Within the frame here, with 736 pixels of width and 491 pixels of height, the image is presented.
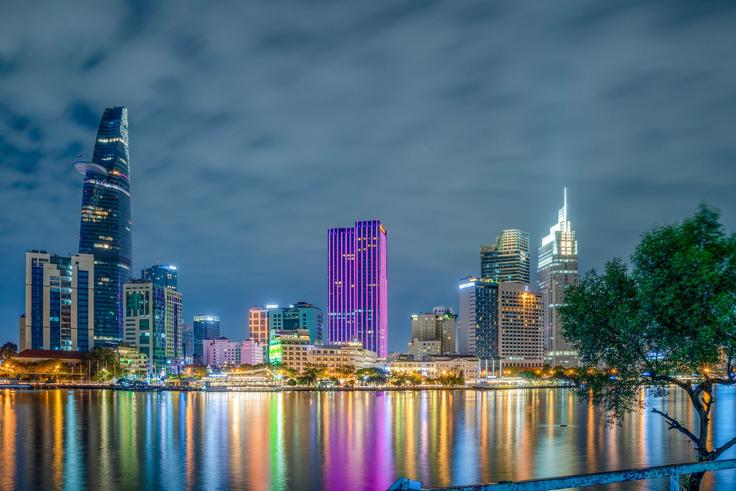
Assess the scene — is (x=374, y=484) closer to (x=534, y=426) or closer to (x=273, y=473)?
(x=273, y=473)

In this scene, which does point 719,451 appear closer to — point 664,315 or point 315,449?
point 664,315

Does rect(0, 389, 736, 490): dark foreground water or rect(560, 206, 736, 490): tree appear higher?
rect(560, 206, 736, 490): tree

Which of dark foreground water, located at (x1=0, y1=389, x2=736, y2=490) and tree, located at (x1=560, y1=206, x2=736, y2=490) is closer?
tree, located at (x1=560, y1=206, x2=736, y2=490)

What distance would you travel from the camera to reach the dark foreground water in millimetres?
44125

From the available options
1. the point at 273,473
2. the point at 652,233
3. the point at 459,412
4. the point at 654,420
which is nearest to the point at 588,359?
the point at 652,233

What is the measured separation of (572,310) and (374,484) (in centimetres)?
2438

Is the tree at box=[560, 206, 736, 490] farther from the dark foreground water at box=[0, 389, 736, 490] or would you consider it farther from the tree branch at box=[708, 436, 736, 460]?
the dark foreground water at box=[0, 389, 736, 490]

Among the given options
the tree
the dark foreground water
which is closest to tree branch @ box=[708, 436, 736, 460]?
the tree

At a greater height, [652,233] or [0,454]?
[652,233]

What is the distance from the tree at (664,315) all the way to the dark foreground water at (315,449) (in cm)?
1821

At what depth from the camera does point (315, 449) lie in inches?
2295

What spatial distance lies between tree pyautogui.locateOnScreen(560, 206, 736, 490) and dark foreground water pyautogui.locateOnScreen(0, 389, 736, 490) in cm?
1821

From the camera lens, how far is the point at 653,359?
21.5 m

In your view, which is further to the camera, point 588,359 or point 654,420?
point 654,420
